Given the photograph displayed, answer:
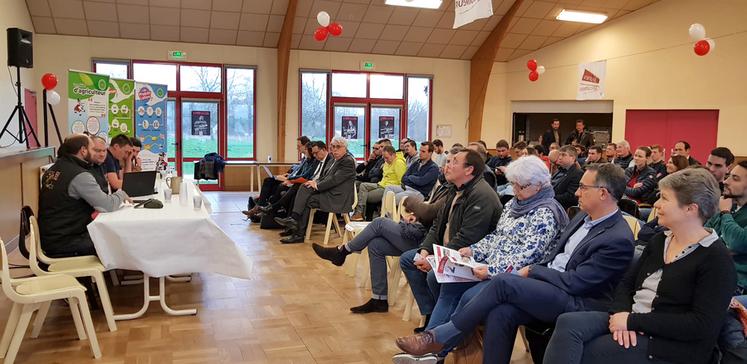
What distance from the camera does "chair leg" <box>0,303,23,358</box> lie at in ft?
9.93

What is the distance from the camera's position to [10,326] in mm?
3029

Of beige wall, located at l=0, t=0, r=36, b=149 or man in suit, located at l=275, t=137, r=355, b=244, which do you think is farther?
beige wall, located at l=0, t=0, r=36, b=149

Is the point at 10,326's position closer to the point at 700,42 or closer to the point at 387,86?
the point at 700,42

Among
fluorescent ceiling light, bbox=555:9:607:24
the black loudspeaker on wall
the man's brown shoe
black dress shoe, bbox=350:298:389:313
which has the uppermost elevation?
fluorescent ceiling light, bbox=555:9:607:24

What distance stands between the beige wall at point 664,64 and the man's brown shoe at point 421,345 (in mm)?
9030

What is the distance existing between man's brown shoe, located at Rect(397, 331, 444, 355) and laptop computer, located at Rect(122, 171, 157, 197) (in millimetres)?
3019

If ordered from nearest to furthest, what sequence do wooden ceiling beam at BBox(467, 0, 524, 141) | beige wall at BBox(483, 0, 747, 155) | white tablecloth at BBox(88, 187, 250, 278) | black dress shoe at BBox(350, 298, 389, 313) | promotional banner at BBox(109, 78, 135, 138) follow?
white tablecloth at BBox(88, 187, 250, 278), black dress shoe at BBox(350, 298, 389, 313), promotional banner at BBox(109, 78, 135, 138), beige wall at BBox(483, 0, 747, 155), wooden ceiling beam at BBox(467, 0, 524, 141)

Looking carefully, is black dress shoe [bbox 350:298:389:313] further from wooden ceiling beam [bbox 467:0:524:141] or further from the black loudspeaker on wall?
wooden ceiling beam [bbox 467:0:524:141]

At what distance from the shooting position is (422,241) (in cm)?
377

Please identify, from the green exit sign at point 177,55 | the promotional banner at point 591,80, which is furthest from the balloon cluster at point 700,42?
the green exit sign at point 177,55

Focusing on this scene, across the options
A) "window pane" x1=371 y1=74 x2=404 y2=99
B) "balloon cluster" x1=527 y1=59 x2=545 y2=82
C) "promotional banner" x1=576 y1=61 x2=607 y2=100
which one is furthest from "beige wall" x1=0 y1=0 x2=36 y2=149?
"promotional banner" x1=576 y1=61 x2=607 y2=100

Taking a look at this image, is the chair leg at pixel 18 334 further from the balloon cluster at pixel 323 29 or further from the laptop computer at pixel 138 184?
the balloon cluster at pixel 323 29

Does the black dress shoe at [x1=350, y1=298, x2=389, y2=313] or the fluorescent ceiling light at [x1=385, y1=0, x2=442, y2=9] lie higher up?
the fluorescent ceiling light at [x1=385, y1=0, x2=442, y2=9]

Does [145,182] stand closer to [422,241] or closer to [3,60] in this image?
[422,241]
